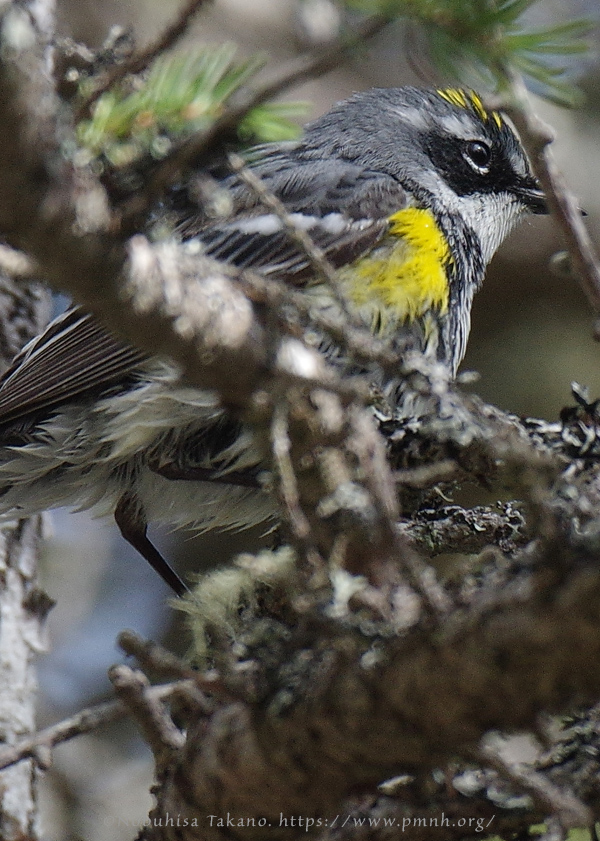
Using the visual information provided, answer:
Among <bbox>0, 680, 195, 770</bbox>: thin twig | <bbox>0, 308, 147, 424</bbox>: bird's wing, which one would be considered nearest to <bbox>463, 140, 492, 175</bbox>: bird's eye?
<bbox>0, 308, 147, 424</bbox>: bird's wing

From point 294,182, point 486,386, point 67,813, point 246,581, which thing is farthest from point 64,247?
point 486,386

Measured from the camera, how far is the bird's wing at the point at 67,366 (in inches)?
111

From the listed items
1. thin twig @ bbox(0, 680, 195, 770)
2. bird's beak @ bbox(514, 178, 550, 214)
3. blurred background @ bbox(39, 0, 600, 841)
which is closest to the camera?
thin twig @ bbox(0, 680, 195, 770)

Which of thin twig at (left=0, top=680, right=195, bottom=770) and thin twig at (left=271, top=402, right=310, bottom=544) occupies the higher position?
thin twig at (left=271, top=402, right=310, bottom=544)

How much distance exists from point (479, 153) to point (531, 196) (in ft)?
0.77

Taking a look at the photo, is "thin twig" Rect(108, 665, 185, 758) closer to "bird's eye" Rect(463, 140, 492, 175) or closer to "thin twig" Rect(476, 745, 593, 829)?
"thin twig" Rect(476, 745, 593, 829)

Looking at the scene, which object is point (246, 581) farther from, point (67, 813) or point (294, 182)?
point (67, 813)

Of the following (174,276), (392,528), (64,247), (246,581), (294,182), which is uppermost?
(294,182)

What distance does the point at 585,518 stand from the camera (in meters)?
1.30

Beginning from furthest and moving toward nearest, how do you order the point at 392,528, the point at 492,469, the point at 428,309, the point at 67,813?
the point at 67,813, the point at 428,309, the point at 492,469, the point at 392,528

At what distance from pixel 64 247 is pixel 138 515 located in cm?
230

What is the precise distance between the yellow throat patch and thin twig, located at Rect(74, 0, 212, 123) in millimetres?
1477

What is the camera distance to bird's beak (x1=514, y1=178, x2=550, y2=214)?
11.2 ft

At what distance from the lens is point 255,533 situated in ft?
16.2
